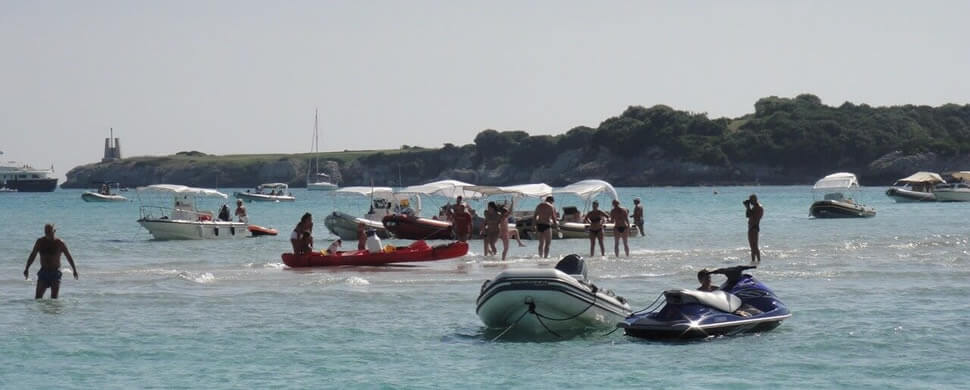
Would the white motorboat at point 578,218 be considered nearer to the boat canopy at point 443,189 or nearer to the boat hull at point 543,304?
the boat canopy at point 443,189

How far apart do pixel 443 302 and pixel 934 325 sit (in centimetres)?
763

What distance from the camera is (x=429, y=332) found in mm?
17453

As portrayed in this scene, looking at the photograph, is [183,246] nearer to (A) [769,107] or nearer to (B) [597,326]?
(B) [597,326]

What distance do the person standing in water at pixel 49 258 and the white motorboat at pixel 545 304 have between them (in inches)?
275

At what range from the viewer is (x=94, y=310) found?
2011cm

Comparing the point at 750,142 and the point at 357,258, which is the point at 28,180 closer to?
the point at 750,142

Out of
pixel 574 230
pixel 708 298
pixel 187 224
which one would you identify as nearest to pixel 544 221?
pixel 574 230

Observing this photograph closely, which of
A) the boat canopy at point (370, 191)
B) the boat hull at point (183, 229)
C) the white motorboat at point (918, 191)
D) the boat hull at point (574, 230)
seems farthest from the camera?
the white motorboat at point (918, 191)

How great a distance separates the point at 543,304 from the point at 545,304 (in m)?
0.03

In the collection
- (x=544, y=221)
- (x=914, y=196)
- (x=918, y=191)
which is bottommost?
(x=544, y=221)

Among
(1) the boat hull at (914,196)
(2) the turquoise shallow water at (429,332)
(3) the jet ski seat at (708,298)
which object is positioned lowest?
(2) the turquoise shallow water at (429,332)

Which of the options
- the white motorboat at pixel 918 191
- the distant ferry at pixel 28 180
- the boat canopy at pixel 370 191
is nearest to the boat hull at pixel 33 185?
the distant ferry at pixel 28 180

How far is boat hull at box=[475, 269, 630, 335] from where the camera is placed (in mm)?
16266

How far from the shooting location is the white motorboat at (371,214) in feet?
140
